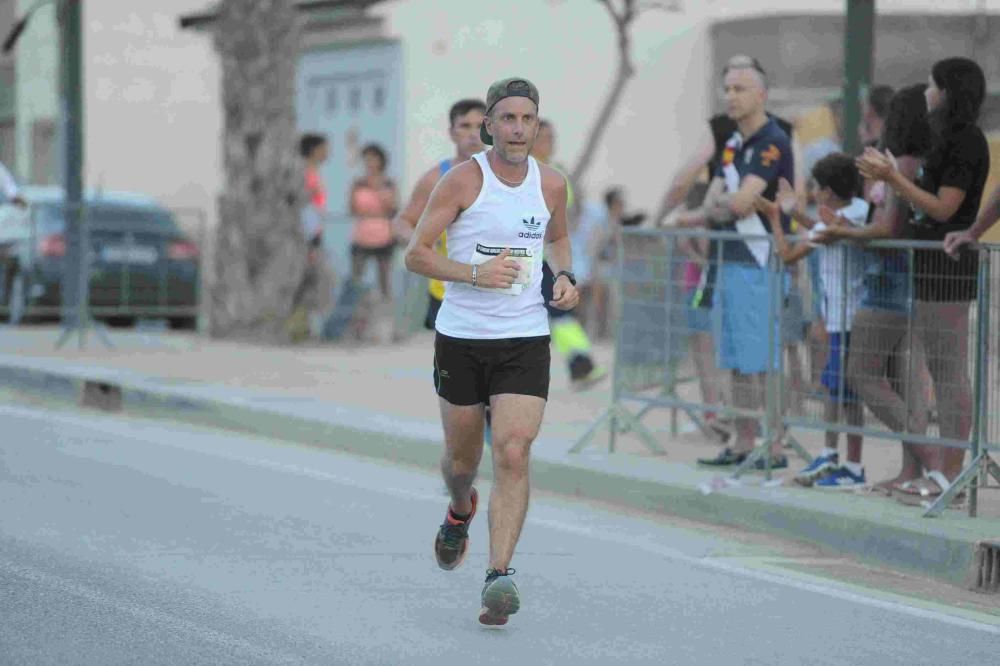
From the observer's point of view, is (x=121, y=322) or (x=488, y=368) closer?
(x=488, y=368)

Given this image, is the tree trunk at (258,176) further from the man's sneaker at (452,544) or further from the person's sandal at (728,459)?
the man's sneaker at (452,544)

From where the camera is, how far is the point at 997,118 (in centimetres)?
1600

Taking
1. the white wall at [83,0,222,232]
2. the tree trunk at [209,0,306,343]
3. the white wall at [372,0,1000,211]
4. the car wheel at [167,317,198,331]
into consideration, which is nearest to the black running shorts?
the tree trunk at [209,0,306,343]

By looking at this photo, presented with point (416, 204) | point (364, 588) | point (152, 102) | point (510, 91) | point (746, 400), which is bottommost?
point (364, 588)

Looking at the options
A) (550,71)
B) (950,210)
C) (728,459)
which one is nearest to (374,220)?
→ (550,71)

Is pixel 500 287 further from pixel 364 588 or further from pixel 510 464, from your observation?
pixel 364 588

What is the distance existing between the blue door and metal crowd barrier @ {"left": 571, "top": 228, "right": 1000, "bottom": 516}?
15.5 meters

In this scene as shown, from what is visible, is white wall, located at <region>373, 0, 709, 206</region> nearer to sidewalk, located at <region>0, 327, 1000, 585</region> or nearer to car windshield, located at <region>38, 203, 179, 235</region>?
car windshield, located at <region>38, 203, 179, 235</region>

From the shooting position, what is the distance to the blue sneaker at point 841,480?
976cm

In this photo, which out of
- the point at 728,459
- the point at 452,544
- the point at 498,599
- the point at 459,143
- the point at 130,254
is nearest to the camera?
the point at 498,599

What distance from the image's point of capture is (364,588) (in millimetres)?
7535

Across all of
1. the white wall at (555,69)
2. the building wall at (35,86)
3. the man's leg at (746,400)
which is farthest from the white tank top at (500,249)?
the building wall at (35,86)

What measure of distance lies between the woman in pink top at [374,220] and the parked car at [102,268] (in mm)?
1518

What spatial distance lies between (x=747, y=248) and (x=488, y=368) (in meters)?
3.25
